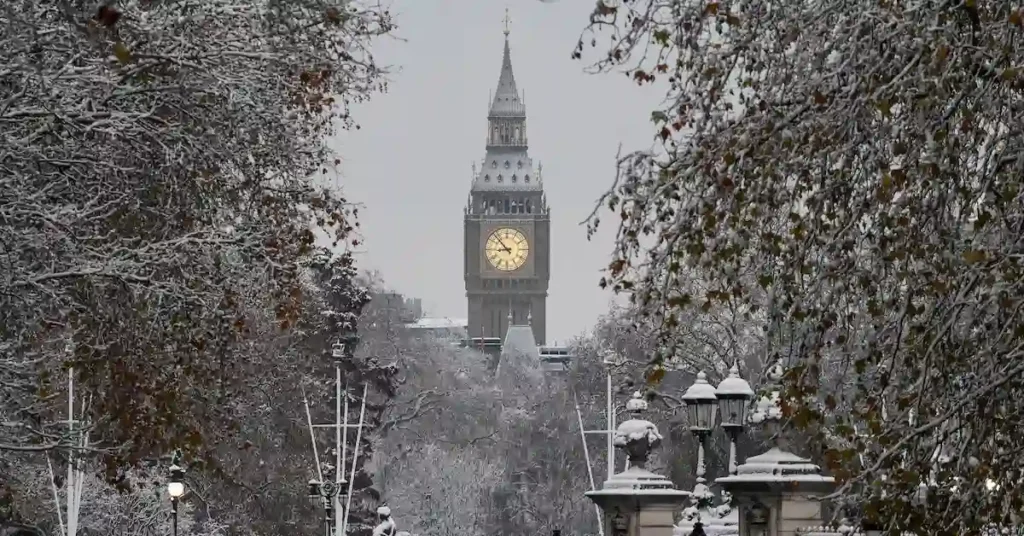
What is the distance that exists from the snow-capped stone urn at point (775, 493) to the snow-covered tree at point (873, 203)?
11.7 meters

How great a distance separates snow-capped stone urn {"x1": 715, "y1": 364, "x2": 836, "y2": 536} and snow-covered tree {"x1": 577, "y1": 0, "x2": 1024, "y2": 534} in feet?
38.4

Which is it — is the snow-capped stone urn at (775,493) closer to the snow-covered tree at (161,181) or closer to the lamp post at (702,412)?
the lamp post at (702,412)

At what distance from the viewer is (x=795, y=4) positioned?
10.9 metres

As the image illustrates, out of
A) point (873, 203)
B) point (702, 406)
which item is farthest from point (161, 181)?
point (702, 406)

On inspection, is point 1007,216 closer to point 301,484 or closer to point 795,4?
point 795,4

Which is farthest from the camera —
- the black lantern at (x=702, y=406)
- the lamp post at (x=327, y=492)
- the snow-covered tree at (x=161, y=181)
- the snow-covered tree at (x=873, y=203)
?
the lamp post at (x=327, y=492)

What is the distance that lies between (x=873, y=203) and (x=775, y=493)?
41.5ft

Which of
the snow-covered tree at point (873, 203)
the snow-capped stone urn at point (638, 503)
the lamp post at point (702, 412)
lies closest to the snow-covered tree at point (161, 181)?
the snow-covered tree at point (873, 203)

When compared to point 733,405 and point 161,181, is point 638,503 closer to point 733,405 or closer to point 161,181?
point 733,405

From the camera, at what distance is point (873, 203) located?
413 inches

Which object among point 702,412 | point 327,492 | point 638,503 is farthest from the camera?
point 327,492

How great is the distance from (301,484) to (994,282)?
130 feet

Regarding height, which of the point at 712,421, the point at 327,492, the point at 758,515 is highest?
the point at 712,421

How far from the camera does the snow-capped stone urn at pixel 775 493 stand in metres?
22.9
